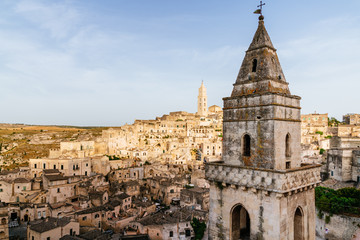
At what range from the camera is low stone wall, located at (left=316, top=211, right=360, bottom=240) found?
22.6 meters

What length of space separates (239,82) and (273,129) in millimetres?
2681

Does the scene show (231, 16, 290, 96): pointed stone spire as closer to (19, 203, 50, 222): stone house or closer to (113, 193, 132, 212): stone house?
(113, 193, 132, 212): stone house

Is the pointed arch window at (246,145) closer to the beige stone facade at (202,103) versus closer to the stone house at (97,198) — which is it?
the stone house at (97,198)

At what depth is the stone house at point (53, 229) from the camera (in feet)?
78.8

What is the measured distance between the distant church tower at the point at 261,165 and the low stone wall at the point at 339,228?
56.1 ft

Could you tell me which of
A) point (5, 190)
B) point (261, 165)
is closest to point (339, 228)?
point (261, 165)

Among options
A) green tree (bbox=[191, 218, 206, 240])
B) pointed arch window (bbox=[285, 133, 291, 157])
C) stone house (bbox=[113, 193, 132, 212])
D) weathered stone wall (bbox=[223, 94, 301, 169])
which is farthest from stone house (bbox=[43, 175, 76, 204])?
pointed arch window (bbox=[285, 133, 291, 157])

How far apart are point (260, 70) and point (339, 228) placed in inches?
877

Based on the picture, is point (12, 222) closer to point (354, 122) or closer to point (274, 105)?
point (274, 105)

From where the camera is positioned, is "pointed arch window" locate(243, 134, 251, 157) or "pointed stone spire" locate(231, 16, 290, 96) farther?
"pointed arch window" locate(243, 134, 251, 157)

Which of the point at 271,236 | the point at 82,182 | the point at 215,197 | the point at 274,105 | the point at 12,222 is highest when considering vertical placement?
the point at 274,105

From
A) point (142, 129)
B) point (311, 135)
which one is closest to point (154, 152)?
point (142, 129)

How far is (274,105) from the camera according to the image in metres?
8.86

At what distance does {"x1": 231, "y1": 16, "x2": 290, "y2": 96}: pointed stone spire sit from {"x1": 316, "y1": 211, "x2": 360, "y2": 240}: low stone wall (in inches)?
794
